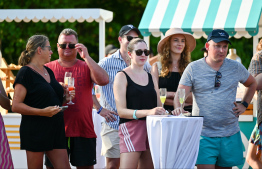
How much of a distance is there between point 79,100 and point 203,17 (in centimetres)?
421

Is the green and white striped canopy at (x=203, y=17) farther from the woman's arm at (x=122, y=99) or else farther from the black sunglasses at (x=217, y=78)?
the woman's arm at (x=122, y=99)

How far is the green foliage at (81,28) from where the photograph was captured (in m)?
15.7

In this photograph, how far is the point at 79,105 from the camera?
5.42 m

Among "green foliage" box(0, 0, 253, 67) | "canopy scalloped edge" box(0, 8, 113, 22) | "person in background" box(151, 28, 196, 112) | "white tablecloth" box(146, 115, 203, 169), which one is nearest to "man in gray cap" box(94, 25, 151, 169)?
"person in background" box(151, 28, 196, 112)

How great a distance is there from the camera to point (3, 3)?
52.5ft

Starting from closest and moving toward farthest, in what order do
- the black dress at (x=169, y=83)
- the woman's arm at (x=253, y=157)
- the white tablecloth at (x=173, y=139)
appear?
the white tablecloth at (x=173, y=139)
the black dress at (x=169, y=83)
the woman's arm at (x=253, y=157)

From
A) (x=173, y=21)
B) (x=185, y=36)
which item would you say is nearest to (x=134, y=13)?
(x=173, y=21)

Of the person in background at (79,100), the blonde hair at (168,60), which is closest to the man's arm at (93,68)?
the person in background at (79,100)

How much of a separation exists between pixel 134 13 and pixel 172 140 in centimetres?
1203

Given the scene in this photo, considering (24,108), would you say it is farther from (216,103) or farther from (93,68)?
(216,103)

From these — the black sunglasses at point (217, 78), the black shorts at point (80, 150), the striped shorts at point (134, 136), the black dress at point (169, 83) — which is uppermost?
the black sunglasses at point (217, 78)

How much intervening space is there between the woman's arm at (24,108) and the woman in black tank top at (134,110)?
61 centimetres

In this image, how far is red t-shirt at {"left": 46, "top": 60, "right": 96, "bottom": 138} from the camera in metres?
5.41

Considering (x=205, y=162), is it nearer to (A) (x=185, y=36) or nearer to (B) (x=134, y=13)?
(A) (x=185, y=36)
